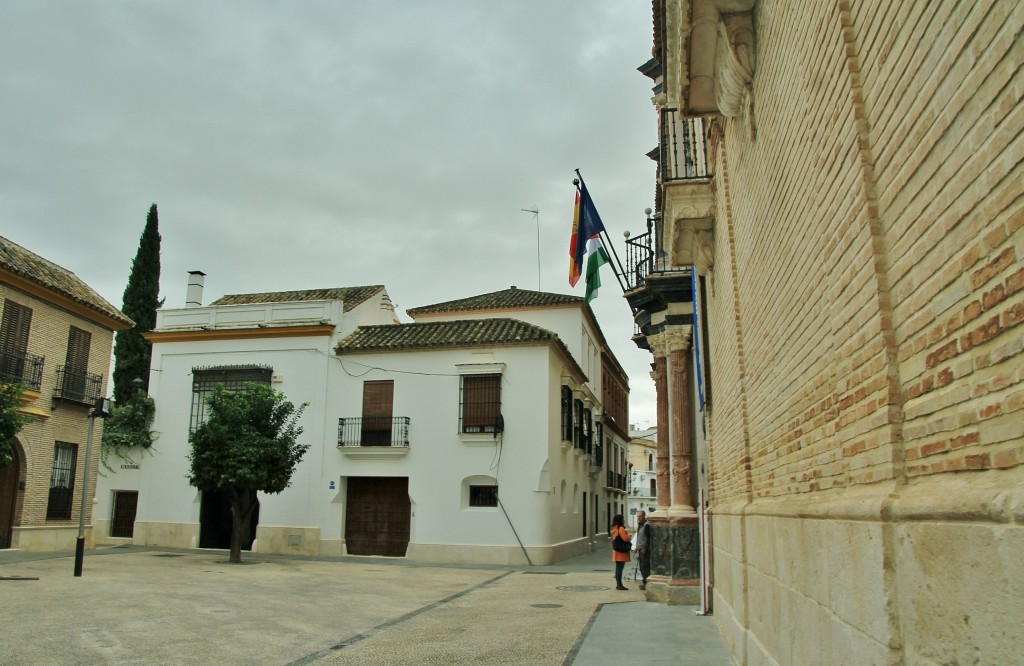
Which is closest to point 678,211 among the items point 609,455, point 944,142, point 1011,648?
point 944,142

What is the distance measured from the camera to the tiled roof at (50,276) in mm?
19955

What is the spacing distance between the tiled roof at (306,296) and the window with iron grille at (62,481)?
868 cm

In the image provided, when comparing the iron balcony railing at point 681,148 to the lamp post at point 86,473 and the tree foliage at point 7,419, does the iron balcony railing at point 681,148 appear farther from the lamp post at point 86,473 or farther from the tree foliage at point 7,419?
the tree foliage at point 7,419

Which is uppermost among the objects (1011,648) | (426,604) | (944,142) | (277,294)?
(277,294)

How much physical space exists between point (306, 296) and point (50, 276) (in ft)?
31.7

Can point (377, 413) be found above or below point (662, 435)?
above

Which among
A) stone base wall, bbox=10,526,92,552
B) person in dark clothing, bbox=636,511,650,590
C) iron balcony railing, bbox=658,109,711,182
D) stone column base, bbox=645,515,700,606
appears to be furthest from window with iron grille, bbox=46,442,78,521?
iron balcony railing, bbox=658,109,711,182

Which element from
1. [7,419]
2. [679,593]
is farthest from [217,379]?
[679,593]

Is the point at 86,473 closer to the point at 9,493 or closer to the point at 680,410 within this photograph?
the point at 9,493

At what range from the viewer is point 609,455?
1534 inches

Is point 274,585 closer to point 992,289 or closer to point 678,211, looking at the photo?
point 678,211

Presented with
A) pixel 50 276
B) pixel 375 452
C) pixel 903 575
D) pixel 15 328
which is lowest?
pixel 903 575

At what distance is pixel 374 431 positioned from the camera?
969 inches

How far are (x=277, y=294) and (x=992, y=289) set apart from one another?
30.5 meters
